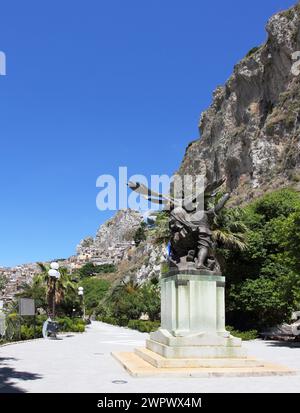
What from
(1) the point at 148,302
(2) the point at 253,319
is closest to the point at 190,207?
(2) the point at 253,319

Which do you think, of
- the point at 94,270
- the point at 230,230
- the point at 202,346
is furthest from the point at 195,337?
the point at 94,270

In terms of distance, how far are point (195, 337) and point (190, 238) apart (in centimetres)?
263

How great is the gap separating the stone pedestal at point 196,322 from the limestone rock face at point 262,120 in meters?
61.2

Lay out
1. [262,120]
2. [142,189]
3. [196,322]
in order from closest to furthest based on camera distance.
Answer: [196,322], [142,189], [262,120]

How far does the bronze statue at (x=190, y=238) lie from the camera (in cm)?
1300

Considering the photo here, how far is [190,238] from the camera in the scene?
13266 mm

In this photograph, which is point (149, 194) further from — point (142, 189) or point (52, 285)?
point (52, 285)

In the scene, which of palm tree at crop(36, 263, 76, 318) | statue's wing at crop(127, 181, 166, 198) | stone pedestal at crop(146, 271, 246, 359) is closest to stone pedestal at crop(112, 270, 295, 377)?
stone pedestal at crop(146, 271, 246, 359)

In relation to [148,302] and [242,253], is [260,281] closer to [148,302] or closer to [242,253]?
[242,253]

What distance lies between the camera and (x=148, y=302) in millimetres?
42438

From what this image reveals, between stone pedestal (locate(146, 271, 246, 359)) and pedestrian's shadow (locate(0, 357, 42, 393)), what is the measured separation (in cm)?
320

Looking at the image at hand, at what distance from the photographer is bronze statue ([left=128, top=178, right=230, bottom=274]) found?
1300 cm

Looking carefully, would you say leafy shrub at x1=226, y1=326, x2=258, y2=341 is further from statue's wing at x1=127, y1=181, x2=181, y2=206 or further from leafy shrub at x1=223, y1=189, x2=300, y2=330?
statue's wing at x1=127, y1=181, x2=181, y2=206

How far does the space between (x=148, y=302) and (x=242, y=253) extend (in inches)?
644
